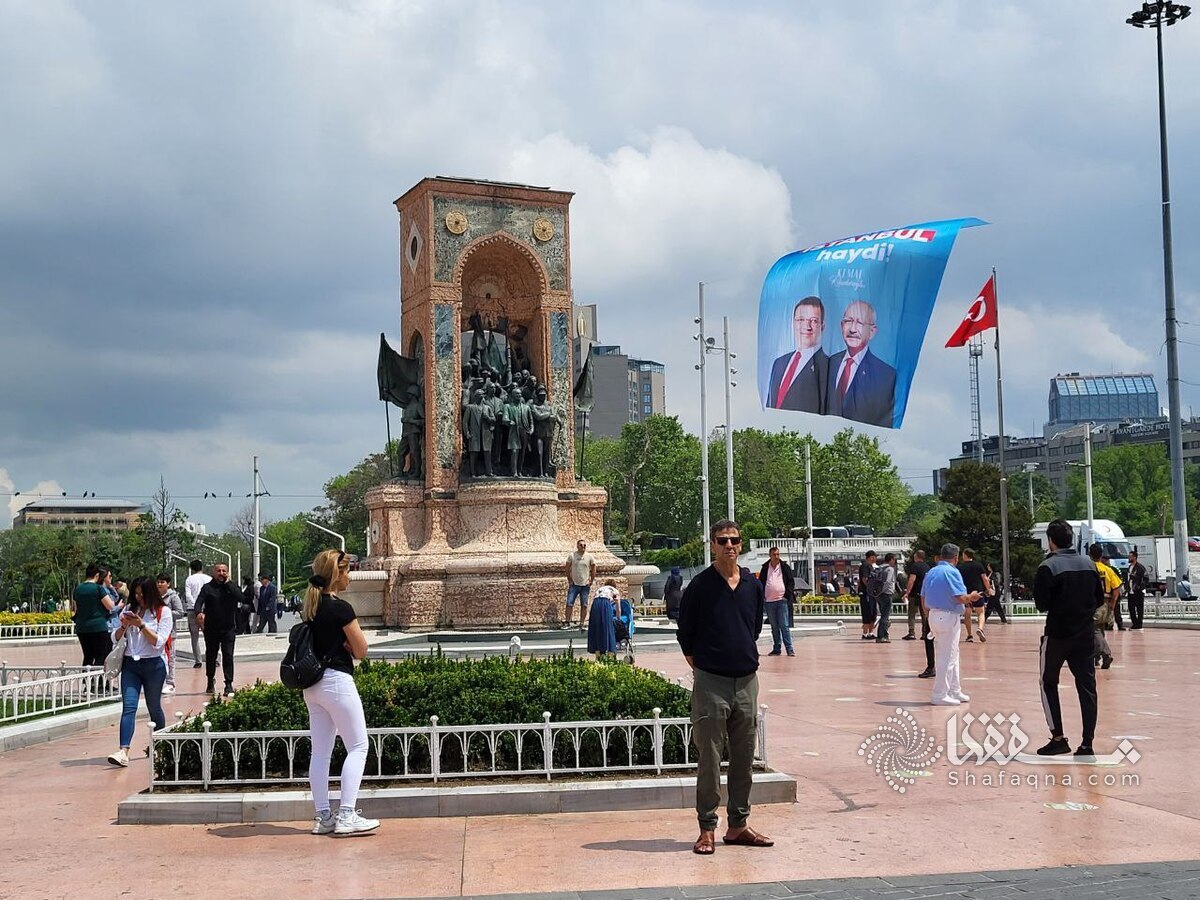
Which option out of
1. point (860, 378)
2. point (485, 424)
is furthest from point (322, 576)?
point (485, 424)

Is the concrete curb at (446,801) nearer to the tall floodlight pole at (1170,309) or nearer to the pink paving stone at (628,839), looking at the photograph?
the pink paving stone at (628,839)

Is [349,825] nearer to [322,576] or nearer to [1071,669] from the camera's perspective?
[322,576]

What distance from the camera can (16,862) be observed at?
7.48 metres

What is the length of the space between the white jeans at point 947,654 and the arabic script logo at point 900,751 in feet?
4.58

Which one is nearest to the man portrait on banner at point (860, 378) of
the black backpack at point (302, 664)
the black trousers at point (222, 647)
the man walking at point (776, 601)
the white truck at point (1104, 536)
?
the man walking at point (776, 601)

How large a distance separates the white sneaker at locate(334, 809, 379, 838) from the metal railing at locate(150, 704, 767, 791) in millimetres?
793

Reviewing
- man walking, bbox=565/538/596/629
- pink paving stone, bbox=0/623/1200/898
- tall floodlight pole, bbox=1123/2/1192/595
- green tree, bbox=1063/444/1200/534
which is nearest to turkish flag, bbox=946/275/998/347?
tall floodlight pole, bbox=1123/2/1192/595

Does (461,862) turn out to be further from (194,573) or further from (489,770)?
(194,573)

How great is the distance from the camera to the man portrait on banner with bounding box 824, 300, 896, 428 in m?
22.2

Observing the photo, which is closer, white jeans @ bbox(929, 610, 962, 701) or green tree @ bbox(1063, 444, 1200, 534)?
white jeans @ bbox(929, 610, 962, 701)

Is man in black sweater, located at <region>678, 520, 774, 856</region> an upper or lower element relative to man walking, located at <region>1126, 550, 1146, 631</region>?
upper

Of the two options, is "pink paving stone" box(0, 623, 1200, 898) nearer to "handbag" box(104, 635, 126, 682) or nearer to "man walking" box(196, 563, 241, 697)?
"handbag" box(104, 635, 126, 682)

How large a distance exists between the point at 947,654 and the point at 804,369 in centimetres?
1037

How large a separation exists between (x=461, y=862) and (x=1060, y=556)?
18.4 ft
